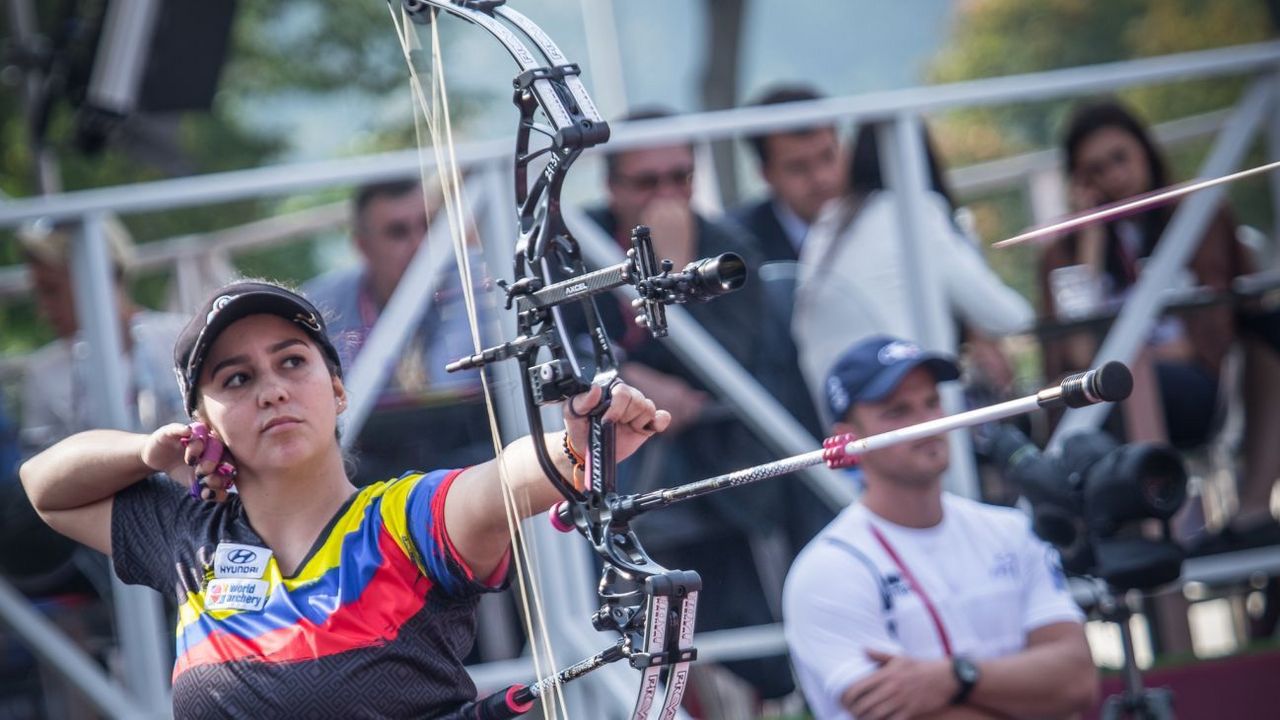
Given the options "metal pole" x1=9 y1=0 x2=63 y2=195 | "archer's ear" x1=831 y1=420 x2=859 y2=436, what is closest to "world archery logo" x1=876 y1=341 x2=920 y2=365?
"archer's ear" x1=831 y1=420 x2=859 y2=436

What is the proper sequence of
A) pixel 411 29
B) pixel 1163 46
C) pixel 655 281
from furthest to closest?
pixel 1163 46 < pixel 411 29 < pixel 655 281

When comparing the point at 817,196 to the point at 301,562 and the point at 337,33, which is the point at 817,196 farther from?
the point at 337,33

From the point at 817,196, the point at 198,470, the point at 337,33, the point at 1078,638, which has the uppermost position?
the point at 337,33

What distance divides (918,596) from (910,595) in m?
0.02

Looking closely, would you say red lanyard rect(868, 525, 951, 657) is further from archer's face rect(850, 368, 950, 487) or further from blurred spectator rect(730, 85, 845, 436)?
blurred spectator rect(730, 85, 845, 436)

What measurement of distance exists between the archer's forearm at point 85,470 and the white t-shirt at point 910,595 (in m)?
1.83

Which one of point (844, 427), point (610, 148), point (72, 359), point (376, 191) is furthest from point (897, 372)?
point (72, 359)

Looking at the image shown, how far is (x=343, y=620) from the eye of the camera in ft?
8.13

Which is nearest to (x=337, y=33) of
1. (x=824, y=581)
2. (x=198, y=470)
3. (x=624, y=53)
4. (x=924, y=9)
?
(x=624, y=53)

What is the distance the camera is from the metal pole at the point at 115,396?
4793 mm

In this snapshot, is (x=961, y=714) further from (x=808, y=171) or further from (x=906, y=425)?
(x=808, y=171)

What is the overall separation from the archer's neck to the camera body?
0.82ft

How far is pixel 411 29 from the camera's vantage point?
9.41 feet

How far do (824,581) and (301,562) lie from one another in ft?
6.00
